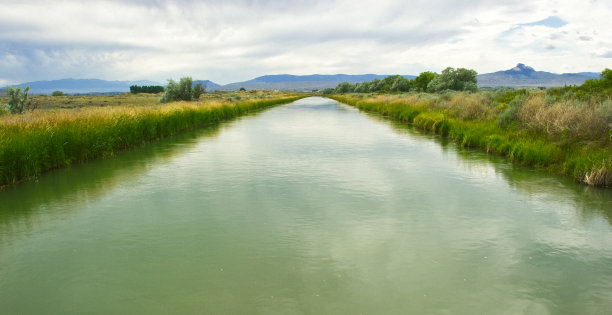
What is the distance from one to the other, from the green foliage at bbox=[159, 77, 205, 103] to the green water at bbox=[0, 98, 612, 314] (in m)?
28.9

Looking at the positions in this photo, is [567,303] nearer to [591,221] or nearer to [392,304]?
[392,304]

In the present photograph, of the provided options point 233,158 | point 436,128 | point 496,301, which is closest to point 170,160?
point 233,158

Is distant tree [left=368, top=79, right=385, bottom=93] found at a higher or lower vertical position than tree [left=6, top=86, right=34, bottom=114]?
higher

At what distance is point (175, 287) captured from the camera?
4777mm

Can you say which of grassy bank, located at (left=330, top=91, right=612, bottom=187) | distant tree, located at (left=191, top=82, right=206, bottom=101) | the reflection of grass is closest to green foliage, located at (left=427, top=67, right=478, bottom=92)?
distant tree, located at (left=191, top=82, right=206, bottom=101)

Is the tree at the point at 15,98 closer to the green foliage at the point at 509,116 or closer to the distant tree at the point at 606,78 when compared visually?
the green foliage at the point at 509,116

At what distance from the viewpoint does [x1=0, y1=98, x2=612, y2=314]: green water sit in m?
4.57

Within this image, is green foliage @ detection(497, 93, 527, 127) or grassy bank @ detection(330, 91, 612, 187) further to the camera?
green foliage @ detection(497, 93, 527, 127)

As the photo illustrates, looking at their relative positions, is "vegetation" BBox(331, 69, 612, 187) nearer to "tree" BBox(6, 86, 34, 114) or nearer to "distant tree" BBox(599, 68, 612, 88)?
"distant tree" BBox(599, 68, 612, 88)

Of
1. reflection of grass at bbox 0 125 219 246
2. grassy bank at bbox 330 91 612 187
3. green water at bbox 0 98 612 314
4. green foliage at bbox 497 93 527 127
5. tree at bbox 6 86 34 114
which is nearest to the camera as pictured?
green water at bbox 0 98 612 314

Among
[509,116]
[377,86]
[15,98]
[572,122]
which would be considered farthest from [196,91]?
[377,86]

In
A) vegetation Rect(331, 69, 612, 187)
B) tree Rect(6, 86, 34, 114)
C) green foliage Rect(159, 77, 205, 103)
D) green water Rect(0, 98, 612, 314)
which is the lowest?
green water Rect(0, 98, 612, 314)

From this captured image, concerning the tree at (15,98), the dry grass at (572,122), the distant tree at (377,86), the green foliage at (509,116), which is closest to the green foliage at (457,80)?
the green foliage at (509,116)

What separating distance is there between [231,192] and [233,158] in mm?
4999
